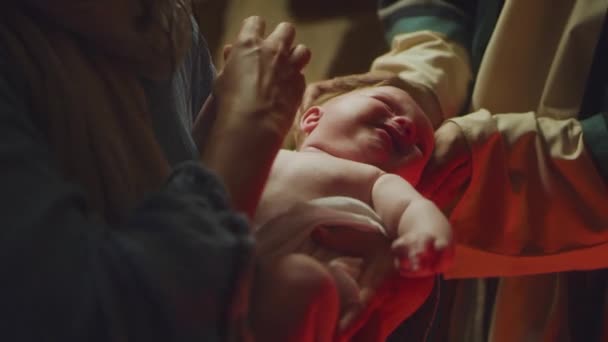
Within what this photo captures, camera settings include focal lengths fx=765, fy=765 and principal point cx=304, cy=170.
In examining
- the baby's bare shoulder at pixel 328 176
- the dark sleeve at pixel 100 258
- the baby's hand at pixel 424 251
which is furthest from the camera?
the baby's bare shoulder at pixel 328 176

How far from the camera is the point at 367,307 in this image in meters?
0.76

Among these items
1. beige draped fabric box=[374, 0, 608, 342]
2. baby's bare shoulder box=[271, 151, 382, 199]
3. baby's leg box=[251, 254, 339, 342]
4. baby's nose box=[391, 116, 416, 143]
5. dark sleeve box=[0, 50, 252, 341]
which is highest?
dark sleeve box=[0, 50, 252, 341]

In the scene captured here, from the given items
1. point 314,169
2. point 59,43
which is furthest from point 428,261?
point 59,43

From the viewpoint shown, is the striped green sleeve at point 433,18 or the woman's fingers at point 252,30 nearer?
the woman's fingers at point 252,30

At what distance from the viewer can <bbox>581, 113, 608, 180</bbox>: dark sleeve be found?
1083 mm

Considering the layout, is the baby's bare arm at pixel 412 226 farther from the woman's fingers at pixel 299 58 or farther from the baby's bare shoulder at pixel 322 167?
the woman's fingers at pixel 299 58

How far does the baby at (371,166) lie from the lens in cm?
77

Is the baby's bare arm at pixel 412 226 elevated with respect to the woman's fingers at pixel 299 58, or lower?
lower

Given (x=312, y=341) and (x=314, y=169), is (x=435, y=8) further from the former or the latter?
(x=312, y=341)

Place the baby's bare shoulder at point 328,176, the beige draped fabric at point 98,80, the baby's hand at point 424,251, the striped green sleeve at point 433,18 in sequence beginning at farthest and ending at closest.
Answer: the striped green sleeve at point 433,18, the baby's bare shoulder at point 328,176, the baby's hand at point 424,251, the beige draped fabric at point 98,80

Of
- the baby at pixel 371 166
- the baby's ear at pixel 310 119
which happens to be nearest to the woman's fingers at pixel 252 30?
the baby at pixel 371 166

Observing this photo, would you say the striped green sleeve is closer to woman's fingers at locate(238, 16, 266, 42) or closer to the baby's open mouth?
the baby's open mouth

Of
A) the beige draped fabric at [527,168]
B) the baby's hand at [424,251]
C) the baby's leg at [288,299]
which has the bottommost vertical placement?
the beige draped fabric at [527,168]

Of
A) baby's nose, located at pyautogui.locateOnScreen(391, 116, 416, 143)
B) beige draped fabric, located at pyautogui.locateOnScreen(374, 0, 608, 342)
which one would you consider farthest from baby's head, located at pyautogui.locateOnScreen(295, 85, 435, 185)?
beige draped fabric, located at pyautogui.locateOnScreen(374, 0, 608, 342)
